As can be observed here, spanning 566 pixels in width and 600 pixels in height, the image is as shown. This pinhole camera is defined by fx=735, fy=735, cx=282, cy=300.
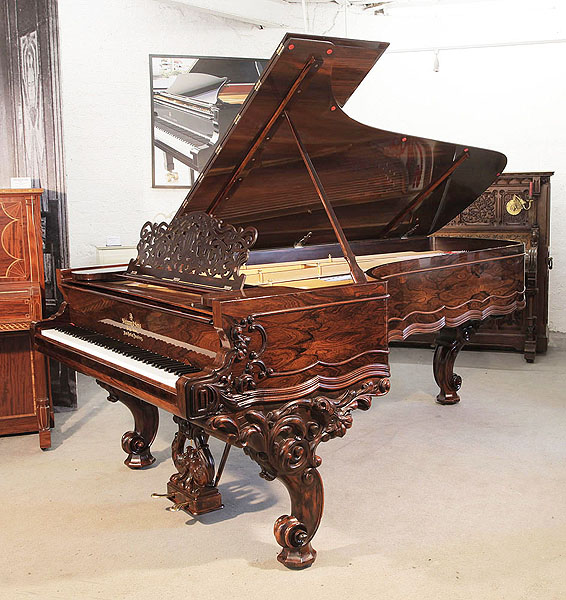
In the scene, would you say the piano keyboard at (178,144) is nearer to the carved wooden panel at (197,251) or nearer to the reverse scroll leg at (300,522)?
the carved wooden panel at (197,251)

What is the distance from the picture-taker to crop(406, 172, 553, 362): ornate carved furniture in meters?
5.59

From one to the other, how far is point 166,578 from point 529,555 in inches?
50.8

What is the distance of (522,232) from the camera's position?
568cm

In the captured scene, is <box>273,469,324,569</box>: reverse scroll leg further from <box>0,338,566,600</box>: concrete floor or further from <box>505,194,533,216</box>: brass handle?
<box>505,194,533,216</box>: brass handle

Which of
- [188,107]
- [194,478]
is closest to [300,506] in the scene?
[194,478]

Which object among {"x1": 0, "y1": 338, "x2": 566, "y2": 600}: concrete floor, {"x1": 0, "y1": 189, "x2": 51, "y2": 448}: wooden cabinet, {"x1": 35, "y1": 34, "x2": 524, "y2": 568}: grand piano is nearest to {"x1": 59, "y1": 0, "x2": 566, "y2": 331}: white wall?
{"x1": 0, "y1": 189, "x2": 51, "y2": 448}: wooden cabinet

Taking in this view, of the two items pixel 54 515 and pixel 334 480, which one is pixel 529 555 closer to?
pixel 334 480

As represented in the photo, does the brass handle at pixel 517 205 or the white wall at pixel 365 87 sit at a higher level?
the white wall at pixel 365 87

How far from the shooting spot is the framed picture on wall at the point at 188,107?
5.77m

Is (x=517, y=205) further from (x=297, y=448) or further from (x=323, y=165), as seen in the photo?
(x=297, y=448)

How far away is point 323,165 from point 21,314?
171 centimetres

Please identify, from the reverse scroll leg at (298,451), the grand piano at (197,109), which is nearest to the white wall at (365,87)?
the grand piano at (197,109)

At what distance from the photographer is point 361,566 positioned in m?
2.58

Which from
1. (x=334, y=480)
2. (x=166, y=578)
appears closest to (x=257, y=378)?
(x=166, y=578)
